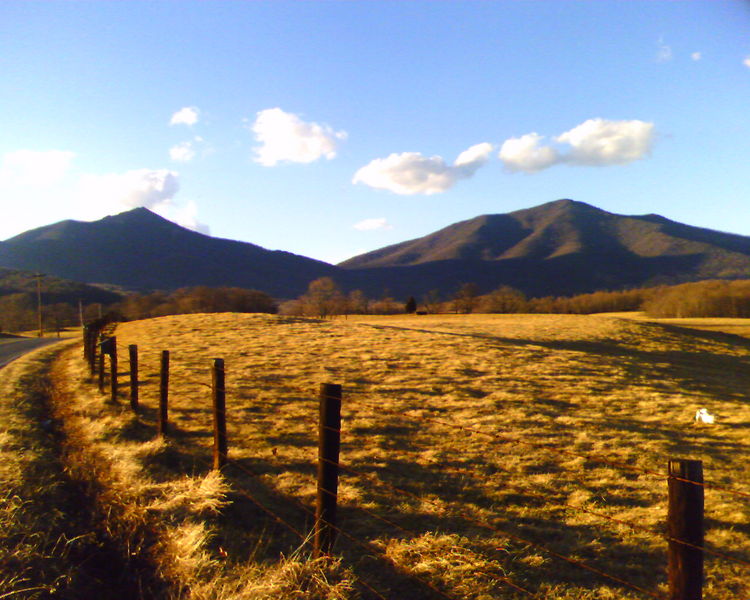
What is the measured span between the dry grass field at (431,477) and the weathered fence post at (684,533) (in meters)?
0.15

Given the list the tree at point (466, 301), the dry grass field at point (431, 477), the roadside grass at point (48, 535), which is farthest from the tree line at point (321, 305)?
the roadside grass at point (48, 535)

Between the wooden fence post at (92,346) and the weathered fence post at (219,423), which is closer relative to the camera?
the weathered fence post at (219,423)

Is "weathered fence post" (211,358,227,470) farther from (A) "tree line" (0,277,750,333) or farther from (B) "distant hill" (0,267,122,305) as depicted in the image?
(B) "distant hill" (0,267,122,305)

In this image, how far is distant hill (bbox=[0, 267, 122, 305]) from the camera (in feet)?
388

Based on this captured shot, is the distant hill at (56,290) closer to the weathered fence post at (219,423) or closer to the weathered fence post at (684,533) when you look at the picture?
the weathered fence post at (219,423)

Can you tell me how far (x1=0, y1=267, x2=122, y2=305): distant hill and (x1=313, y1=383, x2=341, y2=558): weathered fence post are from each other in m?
136

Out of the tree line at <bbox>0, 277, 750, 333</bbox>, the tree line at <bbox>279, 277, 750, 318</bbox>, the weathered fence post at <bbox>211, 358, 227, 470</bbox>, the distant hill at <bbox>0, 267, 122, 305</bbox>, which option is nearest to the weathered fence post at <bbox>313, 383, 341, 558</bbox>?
the weathered fence post at <bbox>211, 358, 227, 470</bbox>

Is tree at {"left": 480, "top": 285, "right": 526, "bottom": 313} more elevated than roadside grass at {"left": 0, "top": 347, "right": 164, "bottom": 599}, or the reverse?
tree at {"left": 480, "top": 285, "right": 526, "bottom": 313}

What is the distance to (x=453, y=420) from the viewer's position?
10.5 m

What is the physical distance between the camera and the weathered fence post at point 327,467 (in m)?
4.67

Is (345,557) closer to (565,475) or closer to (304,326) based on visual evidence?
(565,475)

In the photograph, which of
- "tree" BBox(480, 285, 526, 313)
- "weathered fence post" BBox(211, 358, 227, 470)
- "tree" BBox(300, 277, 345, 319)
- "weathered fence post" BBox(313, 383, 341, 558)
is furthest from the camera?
"tree" BBox(480, 285, 526, 313)

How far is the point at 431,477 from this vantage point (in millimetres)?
7316

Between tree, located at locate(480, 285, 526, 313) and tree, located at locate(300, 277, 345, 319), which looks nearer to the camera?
tree, located at locate(300, 277, 345, 319)
